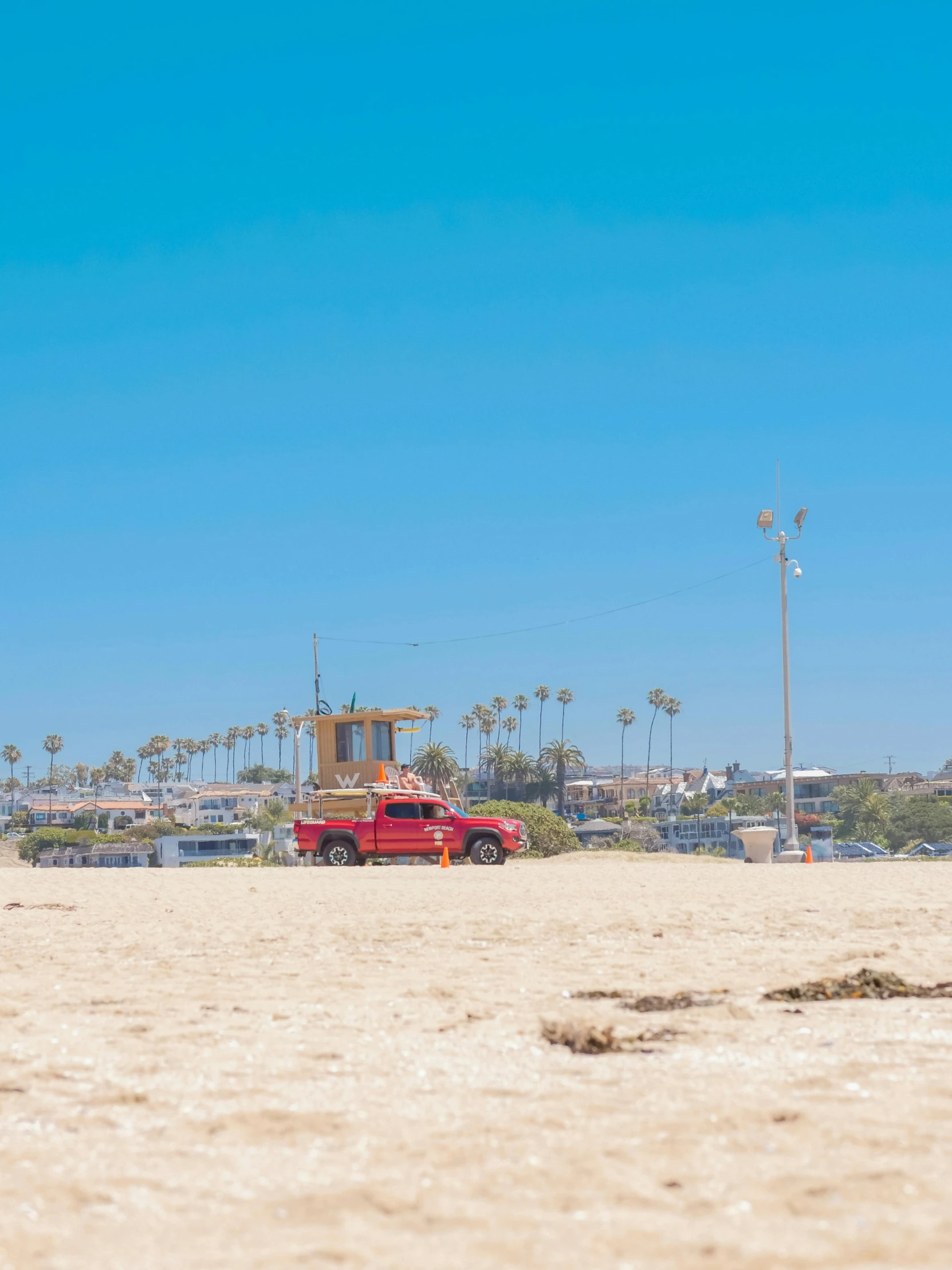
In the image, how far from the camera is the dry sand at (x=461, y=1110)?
3516 mm

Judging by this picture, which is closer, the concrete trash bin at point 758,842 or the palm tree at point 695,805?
the concrete trash bin at point 758,842

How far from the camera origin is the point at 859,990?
24.8 feet

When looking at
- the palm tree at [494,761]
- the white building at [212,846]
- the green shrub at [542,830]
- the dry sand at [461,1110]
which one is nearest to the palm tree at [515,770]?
the palm tree at [494,761]

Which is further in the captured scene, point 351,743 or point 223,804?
point 223,804

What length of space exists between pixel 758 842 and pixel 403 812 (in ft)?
24.7

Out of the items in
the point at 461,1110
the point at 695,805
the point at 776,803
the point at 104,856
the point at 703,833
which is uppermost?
the point at 461,1110

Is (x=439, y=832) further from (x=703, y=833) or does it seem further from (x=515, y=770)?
(x=515, y=770)

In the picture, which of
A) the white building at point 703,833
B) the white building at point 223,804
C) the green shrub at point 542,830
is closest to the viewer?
the green shrub at point 542,830

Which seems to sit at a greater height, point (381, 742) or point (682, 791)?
point (381, 742)

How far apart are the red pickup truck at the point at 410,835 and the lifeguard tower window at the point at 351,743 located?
801 centimetres

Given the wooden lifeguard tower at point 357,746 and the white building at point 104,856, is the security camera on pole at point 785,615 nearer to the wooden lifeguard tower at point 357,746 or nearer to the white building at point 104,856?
the wooden lifeguard tower at point 357,746

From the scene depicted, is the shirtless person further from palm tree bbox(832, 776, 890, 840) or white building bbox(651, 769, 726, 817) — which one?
white building bbox(651, 769, 726, 817)

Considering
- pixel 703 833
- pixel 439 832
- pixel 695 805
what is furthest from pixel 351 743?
pixel 695 805

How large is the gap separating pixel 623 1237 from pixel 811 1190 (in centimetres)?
71
